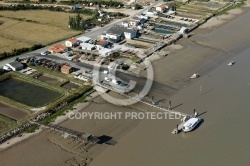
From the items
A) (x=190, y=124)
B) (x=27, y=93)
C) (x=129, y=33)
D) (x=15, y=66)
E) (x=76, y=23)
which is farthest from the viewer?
(x=76, y=23)

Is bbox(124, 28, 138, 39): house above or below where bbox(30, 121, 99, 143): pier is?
above

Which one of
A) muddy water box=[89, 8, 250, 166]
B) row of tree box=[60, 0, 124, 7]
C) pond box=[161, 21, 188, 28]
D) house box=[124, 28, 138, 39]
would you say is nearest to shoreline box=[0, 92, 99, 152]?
muddy water box=[89, 8, 250, 166]

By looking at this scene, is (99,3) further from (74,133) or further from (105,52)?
(74,133)

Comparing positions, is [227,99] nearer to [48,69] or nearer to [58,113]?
[58,113]

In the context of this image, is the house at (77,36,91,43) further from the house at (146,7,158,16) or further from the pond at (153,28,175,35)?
the house at (146,7,158,16)

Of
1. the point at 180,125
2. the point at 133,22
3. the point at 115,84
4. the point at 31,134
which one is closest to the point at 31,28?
the point at 133,22

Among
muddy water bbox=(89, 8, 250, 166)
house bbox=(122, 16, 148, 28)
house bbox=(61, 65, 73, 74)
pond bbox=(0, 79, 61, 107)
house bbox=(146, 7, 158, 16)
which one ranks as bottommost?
muddy water bbox=(89, 8, 250, 166)

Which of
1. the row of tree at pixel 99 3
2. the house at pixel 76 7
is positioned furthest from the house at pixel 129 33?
the house at pixel 76 7
